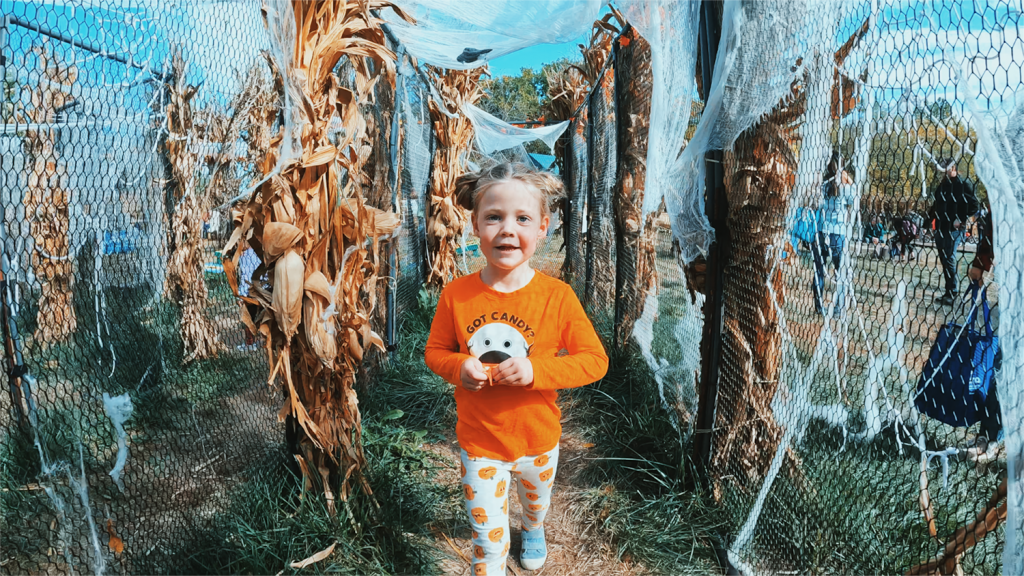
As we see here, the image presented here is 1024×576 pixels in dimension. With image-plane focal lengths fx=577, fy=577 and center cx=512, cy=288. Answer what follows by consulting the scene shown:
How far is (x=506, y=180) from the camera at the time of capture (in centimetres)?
168

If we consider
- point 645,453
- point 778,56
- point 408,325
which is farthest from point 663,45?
point 408,325

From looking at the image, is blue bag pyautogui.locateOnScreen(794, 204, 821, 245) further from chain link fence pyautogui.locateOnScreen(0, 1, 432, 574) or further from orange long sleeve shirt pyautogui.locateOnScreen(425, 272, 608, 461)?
chain link fence pyautogui.locateOnScreen(0, 1, 432, 574)

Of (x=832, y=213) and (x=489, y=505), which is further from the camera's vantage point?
(x=832, y=213)

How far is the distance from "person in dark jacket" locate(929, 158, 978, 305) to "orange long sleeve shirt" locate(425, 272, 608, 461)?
0.98m

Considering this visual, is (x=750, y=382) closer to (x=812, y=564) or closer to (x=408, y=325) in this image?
(x=812, y=564)

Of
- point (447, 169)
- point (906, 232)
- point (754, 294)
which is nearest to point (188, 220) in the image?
point (447, 169)

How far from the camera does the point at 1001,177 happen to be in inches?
34.5

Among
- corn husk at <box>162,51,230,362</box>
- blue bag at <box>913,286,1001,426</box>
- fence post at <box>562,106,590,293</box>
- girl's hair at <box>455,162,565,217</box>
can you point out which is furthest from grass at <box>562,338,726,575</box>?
fence post at <box>562,106,590,293</box>

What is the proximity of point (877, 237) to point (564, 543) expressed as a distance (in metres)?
1.56

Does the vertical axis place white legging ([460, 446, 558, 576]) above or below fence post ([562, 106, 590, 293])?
below

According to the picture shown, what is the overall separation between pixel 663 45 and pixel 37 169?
14.1ft

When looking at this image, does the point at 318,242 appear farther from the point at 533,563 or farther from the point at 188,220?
the point at 188,220

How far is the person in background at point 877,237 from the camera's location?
5.77 feet

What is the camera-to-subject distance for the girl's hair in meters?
1.71
